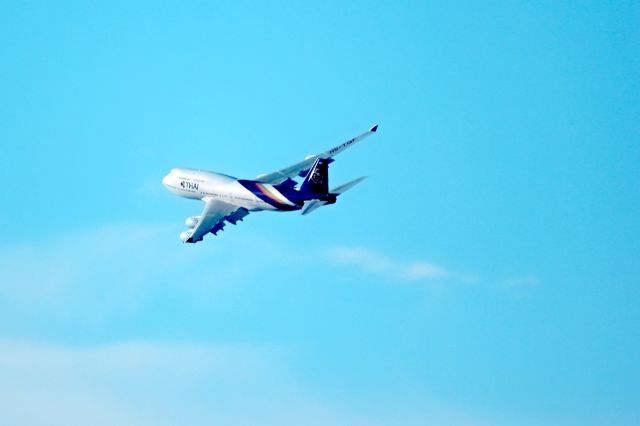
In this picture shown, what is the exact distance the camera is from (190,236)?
12519 cm

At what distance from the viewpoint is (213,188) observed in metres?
129

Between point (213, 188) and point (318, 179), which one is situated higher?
point (213, 188)

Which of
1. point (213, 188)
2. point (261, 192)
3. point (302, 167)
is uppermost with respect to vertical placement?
point (302, 167)

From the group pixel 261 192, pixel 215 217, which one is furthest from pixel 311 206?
pixel 215 217

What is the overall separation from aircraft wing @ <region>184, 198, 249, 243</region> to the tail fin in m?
13.0

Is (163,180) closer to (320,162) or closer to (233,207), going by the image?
(233,207)

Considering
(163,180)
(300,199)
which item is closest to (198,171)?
(163,180)

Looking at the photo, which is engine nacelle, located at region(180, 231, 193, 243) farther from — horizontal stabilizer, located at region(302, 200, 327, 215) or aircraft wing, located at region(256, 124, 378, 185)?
horizontal stabilizer, located at region(302, 200, 327, 215)

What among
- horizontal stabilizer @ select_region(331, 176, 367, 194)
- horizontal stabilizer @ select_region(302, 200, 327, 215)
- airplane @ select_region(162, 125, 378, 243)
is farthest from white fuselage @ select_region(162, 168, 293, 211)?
horizontal stabilizer @ select_region(331, 176, 367, 194)

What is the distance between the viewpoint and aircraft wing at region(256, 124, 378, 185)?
123 m

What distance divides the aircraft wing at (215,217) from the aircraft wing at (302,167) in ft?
19.1

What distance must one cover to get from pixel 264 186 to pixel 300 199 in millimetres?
6726

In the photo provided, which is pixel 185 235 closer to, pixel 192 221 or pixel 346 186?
pixel 192 221

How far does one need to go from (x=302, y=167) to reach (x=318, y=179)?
8352mm
